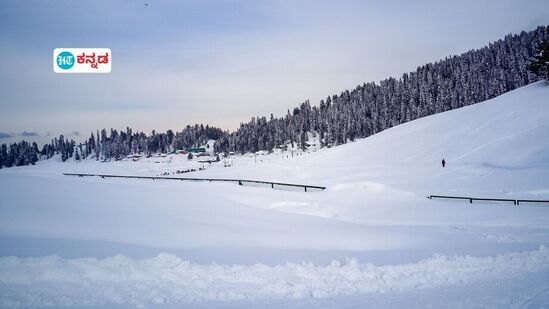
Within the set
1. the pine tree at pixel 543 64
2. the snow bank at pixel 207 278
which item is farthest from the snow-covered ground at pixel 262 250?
the pine tree at pixel 543 64

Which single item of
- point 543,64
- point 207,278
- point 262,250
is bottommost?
point 262,250

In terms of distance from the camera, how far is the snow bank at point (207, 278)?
748 centimetres

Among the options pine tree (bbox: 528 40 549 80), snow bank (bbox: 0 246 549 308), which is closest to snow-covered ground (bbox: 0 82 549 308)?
snow bank (bbox: 0 246 549 308)

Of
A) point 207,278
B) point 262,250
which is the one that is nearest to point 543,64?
point 262,250

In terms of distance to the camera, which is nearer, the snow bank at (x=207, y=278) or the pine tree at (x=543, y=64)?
the snow bank at (x=207, y=278)

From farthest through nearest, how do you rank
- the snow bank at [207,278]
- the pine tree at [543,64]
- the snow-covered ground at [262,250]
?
1. the pine tree at [543,64]
2. the snow-covered ground at [262,250]
3. the snow bank at [207,278]

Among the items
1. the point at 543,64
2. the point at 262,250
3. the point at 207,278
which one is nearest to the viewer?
the point at 207,278

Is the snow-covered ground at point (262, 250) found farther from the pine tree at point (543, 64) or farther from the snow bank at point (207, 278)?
the pine tree at point (543, 64)

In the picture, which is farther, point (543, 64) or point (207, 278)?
point (543, 64)

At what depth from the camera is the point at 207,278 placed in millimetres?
8719

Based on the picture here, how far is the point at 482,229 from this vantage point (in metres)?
15.8

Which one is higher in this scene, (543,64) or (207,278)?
(543,64)

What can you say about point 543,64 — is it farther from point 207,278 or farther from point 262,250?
point 207,278

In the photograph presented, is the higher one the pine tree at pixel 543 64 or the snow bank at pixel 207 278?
the pine tree at pixel 543 64
